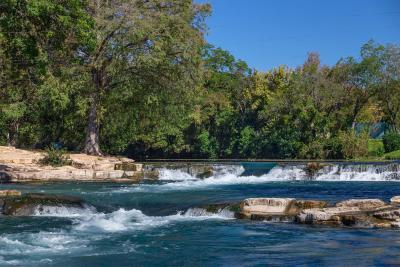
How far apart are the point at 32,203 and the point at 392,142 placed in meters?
36.1

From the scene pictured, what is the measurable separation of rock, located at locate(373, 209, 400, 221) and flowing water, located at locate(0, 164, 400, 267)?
0.84m

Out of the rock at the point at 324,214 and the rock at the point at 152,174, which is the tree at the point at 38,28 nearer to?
the rock at the point at 324,214

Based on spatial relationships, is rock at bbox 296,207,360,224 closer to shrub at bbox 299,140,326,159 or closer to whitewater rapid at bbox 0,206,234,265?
whitewater rapid at bbox 0,206,234,265

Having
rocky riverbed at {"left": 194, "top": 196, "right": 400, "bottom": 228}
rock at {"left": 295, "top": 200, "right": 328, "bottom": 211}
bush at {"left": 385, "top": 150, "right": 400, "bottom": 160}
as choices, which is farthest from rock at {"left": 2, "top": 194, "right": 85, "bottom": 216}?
bush at {"left": 385, "top": 150, "right": 400, "bottom": 160}

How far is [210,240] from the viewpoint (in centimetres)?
1262

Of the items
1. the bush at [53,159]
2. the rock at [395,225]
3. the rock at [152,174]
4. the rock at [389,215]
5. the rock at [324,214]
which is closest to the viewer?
the rock at [395,225]

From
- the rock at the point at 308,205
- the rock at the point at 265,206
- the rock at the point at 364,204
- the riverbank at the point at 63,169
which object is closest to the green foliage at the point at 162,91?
the riverbank at the point at 63,169

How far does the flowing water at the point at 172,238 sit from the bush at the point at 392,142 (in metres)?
25.4

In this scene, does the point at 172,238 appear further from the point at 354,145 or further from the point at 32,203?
the point at 354,145

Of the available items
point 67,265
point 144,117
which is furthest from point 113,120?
point 67,265

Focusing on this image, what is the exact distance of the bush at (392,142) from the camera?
46.4 m

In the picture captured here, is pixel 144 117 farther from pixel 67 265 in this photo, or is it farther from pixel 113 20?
pixel 67 265

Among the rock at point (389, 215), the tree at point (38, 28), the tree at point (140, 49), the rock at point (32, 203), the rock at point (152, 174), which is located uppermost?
the tree at point (140, 49)

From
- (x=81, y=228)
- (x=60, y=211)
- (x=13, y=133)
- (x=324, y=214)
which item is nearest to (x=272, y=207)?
(x=324, y=214)
